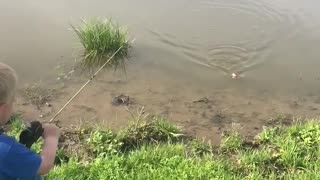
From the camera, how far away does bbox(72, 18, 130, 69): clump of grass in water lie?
21.3 ft

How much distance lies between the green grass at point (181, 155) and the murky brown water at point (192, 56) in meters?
0.37

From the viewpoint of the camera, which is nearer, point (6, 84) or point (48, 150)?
point (6, 84)

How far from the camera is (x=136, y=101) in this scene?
5750 mm

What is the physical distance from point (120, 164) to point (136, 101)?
155 centimetres

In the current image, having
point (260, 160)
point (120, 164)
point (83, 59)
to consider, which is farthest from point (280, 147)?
point (83, 59)

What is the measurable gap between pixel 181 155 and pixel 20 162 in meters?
2.28

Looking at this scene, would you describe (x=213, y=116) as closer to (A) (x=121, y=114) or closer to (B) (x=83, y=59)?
(A) (x=121, y=114)

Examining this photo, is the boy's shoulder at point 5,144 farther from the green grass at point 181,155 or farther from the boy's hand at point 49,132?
the green grass at point 181,155

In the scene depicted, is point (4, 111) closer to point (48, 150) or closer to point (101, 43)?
point (48, 150)

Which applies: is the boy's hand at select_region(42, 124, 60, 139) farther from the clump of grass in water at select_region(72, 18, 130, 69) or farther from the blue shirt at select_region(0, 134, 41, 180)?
the clump of grass in water at select_region(72, 18, 130, 69)

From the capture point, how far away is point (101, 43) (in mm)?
6555

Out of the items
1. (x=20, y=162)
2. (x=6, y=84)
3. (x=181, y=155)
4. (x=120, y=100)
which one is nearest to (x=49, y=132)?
(x=20, y=162)

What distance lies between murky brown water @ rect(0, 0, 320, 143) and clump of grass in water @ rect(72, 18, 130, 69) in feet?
0.69

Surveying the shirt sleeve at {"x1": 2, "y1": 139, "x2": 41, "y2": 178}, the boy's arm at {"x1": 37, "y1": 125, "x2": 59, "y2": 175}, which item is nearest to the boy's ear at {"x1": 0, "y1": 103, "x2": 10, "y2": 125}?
the shirt sleeve at {"x1": 2, "y1": 139, "x2": 41, "y2": 178}
